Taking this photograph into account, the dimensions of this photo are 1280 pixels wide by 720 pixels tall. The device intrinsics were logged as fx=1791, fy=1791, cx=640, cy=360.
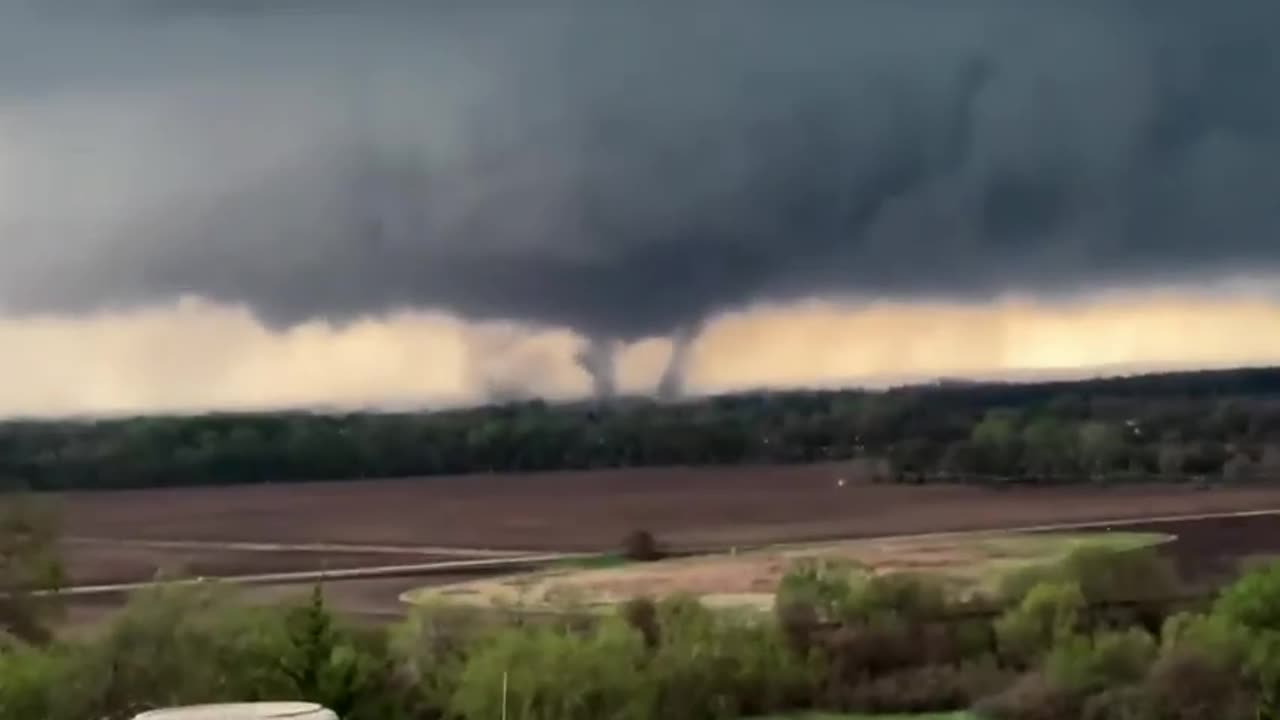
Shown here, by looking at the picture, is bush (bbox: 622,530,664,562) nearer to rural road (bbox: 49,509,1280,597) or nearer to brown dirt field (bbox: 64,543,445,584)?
rural road (bbox: 49,509,1280,597)

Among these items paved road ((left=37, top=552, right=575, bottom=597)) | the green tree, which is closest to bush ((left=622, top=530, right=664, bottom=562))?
paved road ((left=37, top=552, right=575, bottom=597))

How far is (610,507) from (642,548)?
52.0 inches

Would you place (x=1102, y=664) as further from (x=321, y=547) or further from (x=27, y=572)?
(x=27, y=572)

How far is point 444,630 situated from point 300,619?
367 centimetres

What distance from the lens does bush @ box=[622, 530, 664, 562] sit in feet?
122

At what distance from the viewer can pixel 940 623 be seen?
114ft

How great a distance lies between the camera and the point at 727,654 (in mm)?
32594

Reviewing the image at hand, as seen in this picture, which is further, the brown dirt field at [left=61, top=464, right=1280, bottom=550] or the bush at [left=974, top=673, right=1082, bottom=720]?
the brown dirt field at [left=61, top=464, right=1280, bottom=550]

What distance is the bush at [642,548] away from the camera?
3731 cm

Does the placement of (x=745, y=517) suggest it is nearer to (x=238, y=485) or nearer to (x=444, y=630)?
(x=444, y=630)

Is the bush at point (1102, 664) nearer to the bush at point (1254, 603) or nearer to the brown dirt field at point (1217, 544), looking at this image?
the bush at point (1254, 603)

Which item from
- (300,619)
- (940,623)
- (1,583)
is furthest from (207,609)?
(940,623)

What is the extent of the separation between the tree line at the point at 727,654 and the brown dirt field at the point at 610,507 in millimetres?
2324

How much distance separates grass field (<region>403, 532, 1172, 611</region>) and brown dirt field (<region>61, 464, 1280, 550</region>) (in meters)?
0.60
